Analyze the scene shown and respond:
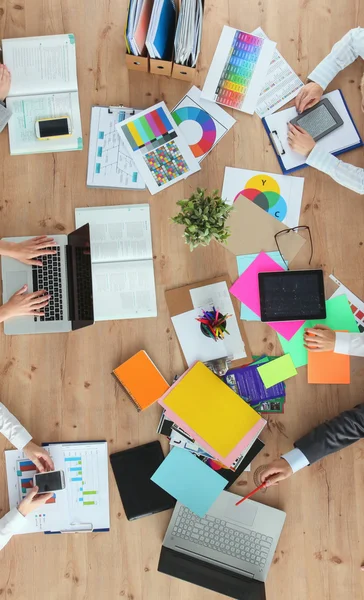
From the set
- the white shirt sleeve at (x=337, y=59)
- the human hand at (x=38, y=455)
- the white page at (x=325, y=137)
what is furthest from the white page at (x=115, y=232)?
the white shirt sleeve at (x=337, y=59)

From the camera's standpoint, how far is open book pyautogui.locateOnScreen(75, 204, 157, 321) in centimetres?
170

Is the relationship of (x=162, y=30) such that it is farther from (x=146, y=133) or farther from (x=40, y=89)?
(x=40, y=89)

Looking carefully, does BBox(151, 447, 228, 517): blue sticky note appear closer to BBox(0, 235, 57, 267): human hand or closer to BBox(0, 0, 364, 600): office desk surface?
BBox(0, 0, 364, 600): office desk surface

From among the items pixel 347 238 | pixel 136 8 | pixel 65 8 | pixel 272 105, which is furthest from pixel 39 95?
pixel 347 238

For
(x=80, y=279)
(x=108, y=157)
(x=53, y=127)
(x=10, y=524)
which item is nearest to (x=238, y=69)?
(x=108, y=157)

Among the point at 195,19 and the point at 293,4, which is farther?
the point at 293,4

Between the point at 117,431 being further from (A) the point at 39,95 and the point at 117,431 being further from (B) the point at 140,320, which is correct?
(A) the point at 39,95

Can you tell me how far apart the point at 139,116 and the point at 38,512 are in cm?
138

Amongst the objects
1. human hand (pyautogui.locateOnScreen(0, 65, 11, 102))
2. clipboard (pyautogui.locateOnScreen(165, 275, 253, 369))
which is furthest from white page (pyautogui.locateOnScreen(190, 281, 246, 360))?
human hand (pyautogui.locateOnScreen(0, 65, 11, 102))

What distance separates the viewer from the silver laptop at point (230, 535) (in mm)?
1676

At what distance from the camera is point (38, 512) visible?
168 centimetres

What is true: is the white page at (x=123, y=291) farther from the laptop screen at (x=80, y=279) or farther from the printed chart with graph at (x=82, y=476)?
the printed chart with graph at (x=82, y=476)

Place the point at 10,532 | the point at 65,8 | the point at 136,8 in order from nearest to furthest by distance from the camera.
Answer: the point at 136,8 → the point at 10,532 → the point at 65,8

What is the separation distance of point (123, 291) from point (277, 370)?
0.58m
